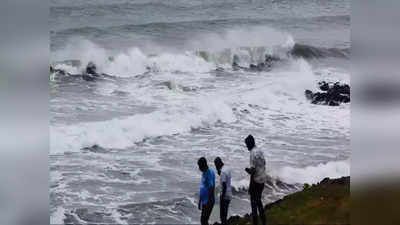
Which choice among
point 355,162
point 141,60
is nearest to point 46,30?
point 141,60

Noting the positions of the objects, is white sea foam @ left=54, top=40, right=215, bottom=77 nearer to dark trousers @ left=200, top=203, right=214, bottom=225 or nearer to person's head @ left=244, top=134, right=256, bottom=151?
person's head @ left=244, top=134, right=256, bottom=151

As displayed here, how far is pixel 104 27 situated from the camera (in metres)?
5.53

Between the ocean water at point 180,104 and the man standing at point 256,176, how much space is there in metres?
0.20

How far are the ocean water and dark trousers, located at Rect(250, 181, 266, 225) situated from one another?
178mm

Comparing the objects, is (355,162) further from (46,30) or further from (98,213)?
(46,30)

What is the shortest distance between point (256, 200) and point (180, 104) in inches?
41.9

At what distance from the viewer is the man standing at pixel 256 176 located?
5000 mm

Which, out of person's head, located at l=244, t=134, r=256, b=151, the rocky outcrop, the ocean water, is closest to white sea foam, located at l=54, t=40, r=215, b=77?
the ocean water

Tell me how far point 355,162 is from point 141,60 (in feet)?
6.73

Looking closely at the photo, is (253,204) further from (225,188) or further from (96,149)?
(96,149)

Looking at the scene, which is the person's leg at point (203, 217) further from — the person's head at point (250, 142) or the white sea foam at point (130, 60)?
the white sea foam at point (130, 60)

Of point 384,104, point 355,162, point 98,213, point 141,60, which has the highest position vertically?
point 141,60

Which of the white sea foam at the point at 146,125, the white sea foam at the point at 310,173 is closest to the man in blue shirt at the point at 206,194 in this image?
the white sea foam at the point at 146,125

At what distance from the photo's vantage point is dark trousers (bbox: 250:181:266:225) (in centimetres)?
507
